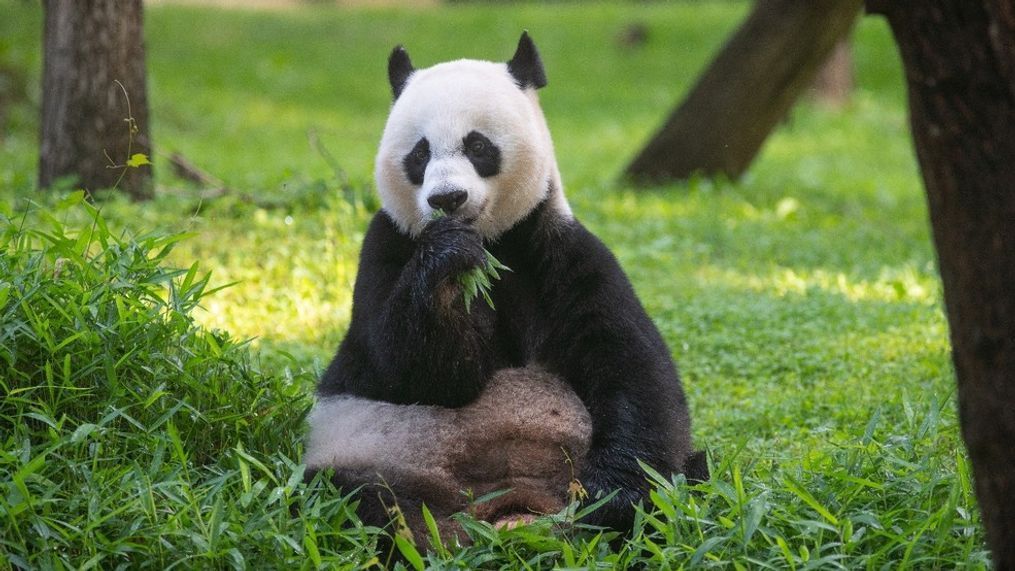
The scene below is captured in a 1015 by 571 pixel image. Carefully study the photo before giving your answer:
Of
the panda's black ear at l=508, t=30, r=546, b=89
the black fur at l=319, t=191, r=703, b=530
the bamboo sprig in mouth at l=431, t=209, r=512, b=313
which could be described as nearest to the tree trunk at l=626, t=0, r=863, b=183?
the panda's black ear at l=508, t=30, r=546, b=89

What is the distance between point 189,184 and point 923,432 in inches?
220

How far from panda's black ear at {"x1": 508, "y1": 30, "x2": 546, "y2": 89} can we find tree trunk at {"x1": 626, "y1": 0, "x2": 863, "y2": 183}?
602 cm

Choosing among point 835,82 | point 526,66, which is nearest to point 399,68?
point 526,66

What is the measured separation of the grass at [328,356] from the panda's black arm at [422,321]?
437 mm

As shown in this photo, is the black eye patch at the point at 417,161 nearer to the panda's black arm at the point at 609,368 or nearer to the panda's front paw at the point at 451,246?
the panda's front paw at the point at 451,246

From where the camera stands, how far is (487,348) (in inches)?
151

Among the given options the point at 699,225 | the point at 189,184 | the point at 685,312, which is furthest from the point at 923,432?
the point at 189,184

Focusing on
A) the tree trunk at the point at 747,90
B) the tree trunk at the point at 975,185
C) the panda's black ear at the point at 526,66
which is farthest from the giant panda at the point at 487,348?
the tree trunk at the point at 747,90

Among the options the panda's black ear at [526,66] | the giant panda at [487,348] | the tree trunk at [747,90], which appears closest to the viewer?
the giant panda at [487,348]

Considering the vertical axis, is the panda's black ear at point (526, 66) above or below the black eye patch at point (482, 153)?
above

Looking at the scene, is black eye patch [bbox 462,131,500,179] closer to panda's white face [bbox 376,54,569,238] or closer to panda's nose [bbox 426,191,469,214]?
panda's white face [bbox 376,54,569,238]

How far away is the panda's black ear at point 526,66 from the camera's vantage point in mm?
4184

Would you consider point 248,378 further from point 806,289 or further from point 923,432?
point 806,289

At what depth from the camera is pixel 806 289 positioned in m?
6.75
